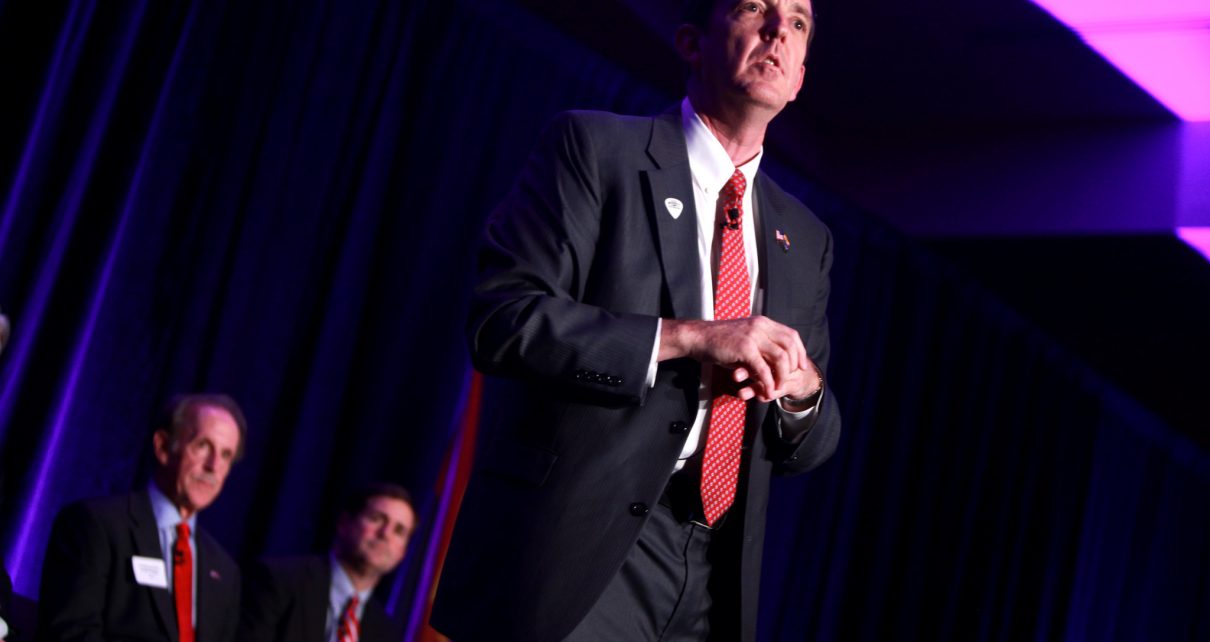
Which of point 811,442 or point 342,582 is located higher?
point 811,442

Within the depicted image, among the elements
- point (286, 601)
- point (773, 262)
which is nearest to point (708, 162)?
point (773, 262)

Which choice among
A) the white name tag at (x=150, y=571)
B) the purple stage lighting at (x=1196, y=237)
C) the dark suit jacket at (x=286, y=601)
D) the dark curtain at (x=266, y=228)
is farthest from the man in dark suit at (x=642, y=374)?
the purple stage lighting at (x=1196, y=237)

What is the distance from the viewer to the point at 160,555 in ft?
12.4

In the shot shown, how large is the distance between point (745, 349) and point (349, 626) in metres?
3.48

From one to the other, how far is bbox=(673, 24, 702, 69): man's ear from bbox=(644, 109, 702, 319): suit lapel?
0.21 m

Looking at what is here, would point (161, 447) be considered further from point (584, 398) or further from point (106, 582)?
point (584, 398)

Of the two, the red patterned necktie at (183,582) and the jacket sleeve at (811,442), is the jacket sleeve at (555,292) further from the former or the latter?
the red patterned necktie at (183,582)

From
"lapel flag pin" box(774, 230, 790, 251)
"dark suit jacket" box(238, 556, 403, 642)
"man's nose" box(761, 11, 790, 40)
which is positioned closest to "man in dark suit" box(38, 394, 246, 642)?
"dark suit jacket" box(238, 556, 403, 642)

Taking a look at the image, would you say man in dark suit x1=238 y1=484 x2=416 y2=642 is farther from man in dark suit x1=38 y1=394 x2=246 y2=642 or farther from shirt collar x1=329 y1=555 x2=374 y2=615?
man in dark suit x1=38 y1=394 x2=246 y2=642

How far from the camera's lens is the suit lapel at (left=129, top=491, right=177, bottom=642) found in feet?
12.1

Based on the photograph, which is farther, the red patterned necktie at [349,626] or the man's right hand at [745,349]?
the red patterned necktie at [349,626]

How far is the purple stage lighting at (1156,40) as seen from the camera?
4871 mm

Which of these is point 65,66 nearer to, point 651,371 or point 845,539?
point 651,371

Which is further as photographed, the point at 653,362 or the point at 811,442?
the point at 811,442
